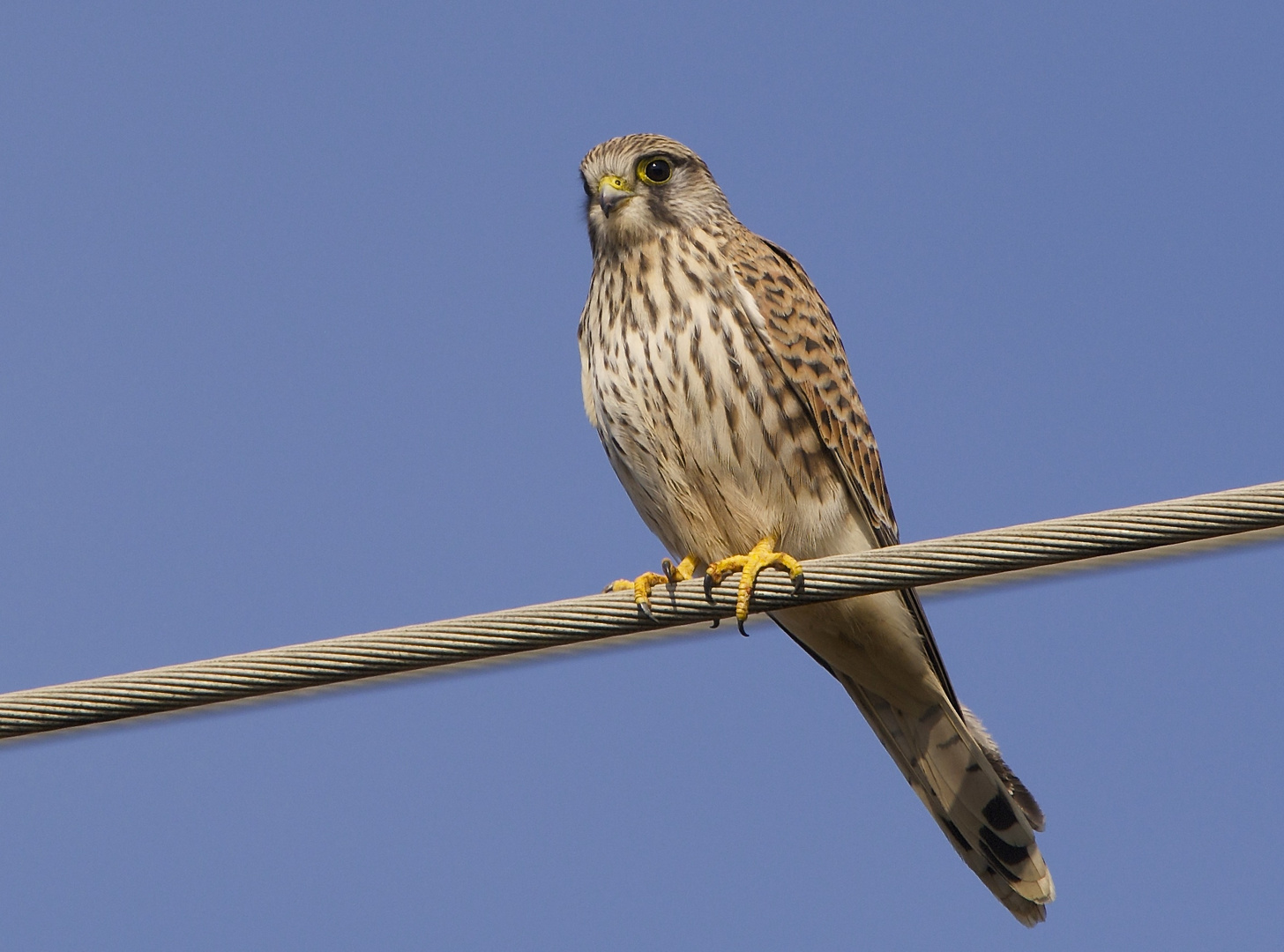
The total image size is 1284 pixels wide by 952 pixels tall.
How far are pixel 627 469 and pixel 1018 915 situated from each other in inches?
74.6

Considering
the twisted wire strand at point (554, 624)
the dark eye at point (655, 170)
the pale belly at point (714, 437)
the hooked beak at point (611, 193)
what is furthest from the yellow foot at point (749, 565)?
the dark eye at point (655, 170)

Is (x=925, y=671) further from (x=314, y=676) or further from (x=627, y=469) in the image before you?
(x=314, y=676)

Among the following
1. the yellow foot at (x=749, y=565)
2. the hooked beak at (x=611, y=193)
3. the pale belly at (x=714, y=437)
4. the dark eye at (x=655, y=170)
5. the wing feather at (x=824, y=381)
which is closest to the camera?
the yellow foot at (x=749, y=565)

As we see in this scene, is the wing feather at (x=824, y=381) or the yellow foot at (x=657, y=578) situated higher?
the wing feather at (x=824, y=381)

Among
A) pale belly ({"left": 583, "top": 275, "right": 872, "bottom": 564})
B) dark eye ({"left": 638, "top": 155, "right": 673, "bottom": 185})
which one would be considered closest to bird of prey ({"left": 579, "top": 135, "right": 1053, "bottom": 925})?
pale belly ({"left": 583, "top": 275, "right": 872, "bottom": 564})

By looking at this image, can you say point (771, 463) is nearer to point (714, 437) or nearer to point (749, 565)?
point (714, 437)

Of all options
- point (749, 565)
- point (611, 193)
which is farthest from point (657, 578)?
point (611, 193)

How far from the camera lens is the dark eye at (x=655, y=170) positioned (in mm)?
5672

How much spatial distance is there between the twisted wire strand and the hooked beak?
8.03 feet

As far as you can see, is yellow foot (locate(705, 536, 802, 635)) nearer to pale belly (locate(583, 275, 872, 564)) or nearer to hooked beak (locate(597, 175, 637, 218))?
pale belly (locate(583, 275, 872, 564))

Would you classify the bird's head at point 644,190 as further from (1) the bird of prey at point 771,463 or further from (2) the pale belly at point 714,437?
(2) the pale belly at point 714,437

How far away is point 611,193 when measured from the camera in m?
5.57

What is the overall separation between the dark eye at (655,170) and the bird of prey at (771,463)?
23 centimetres

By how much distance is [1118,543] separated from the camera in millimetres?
3082
